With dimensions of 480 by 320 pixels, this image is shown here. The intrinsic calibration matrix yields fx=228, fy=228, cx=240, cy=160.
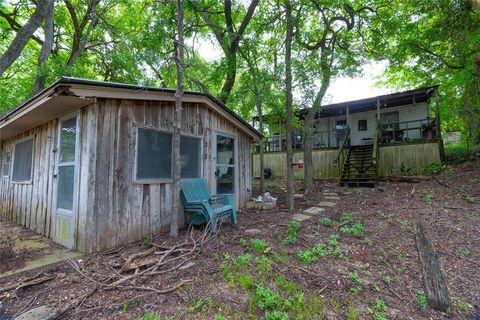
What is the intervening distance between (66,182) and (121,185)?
108 cm

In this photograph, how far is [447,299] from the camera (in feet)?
8.17

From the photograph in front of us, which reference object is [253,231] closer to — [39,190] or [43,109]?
[43,109]

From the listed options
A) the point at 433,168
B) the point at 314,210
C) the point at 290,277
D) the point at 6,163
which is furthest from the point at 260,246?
the point at 433,168

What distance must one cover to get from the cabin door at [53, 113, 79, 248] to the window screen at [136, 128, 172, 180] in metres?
0.96

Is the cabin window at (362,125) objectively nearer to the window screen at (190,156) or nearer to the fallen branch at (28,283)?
the window screen at (190,156)

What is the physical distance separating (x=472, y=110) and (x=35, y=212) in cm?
1538

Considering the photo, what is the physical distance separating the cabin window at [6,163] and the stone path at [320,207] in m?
8.46

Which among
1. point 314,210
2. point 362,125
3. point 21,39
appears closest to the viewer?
point 21,39

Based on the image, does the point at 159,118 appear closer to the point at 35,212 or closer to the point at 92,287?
the point at 92,287

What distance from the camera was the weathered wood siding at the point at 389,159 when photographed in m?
9.93

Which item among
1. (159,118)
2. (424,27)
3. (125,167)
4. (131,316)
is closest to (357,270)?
(131,316)

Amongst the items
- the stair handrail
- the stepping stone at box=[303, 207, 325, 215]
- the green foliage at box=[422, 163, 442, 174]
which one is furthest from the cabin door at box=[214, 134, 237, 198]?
the green foliage at box=[422, 163, 442, 174]

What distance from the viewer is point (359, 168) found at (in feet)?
33.2

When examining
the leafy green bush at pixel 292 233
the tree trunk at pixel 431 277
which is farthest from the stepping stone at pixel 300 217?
the tree trunk at pixel 431 277
